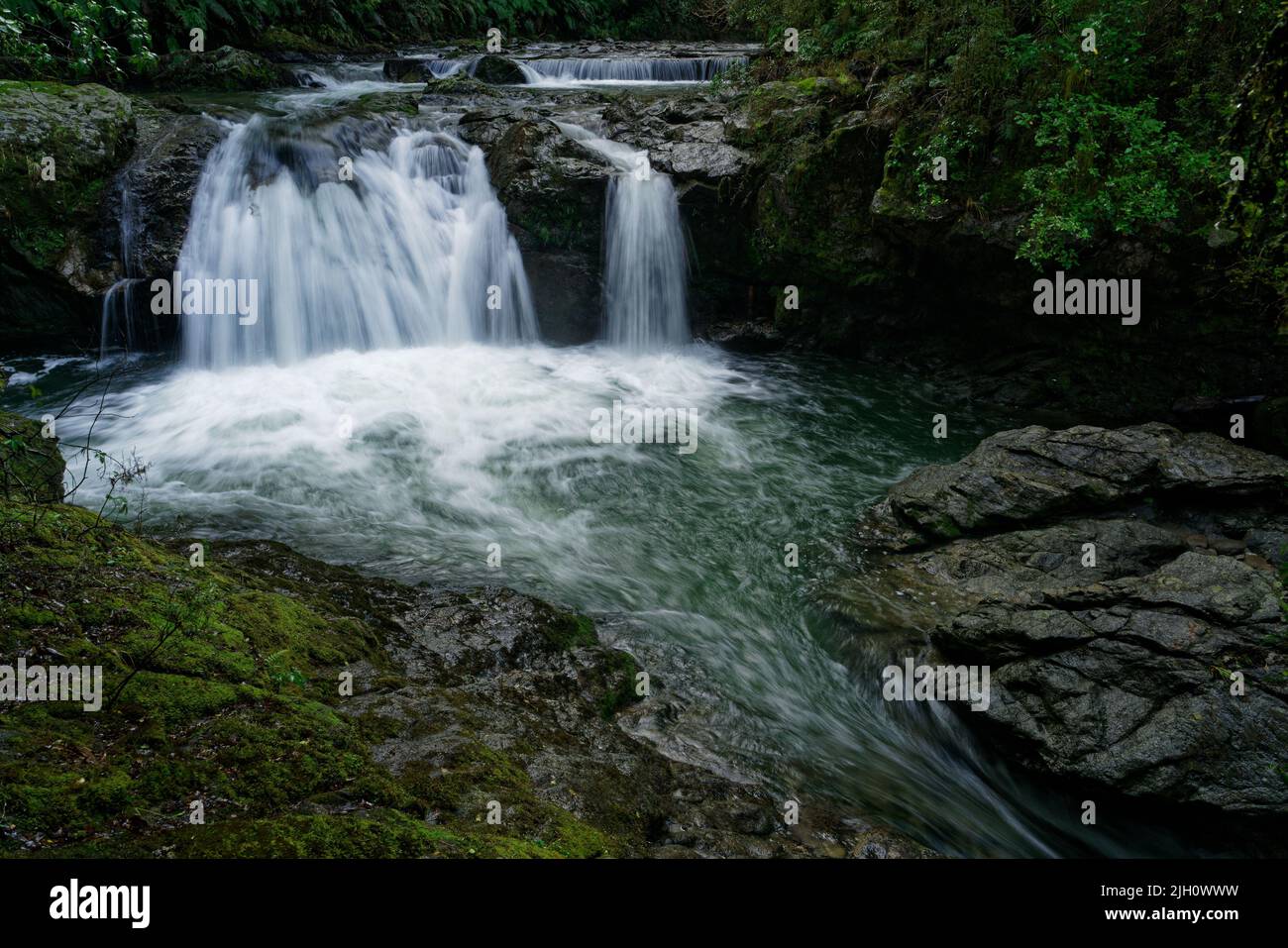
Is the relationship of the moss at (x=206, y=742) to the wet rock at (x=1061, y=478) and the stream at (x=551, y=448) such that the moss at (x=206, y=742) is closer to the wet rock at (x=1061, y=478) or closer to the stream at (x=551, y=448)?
the stream at (x=551, y=448)

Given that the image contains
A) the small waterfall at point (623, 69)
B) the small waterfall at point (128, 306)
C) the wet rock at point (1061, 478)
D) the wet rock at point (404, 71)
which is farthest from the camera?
the small waterfall at point (623, 69)

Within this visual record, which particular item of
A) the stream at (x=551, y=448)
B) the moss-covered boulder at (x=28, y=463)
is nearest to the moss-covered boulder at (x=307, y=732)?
the moss-covered boulder at (x=28, y=463)

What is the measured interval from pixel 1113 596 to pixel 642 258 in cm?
920

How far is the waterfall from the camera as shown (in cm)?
1101

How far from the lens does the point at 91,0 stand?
12.7 feet

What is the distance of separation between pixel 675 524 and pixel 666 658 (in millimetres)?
2728

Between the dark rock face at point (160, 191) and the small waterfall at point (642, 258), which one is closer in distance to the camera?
the dark rock face at point (160, 191)

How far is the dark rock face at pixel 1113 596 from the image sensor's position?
184 inches

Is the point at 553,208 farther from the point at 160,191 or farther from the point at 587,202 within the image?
the point at 160,191

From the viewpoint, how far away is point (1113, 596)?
18.2 feet

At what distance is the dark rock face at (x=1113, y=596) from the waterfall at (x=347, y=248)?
7903 millimetres

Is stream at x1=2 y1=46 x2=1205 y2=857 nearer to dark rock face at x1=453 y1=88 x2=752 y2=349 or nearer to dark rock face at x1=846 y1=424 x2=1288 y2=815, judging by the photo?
dark rock face at x1=453 y1=88 x2=752 y2=349

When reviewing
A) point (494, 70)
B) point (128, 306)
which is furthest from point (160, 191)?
point (494, 70)

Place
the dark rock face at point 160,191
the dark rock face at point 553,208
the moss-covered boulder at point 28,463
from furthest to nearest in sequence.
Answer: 1. the dark rock face at point 553,208
2. the dark rock face at point 160,191
3. the moss-covered boulder at point 28,463
